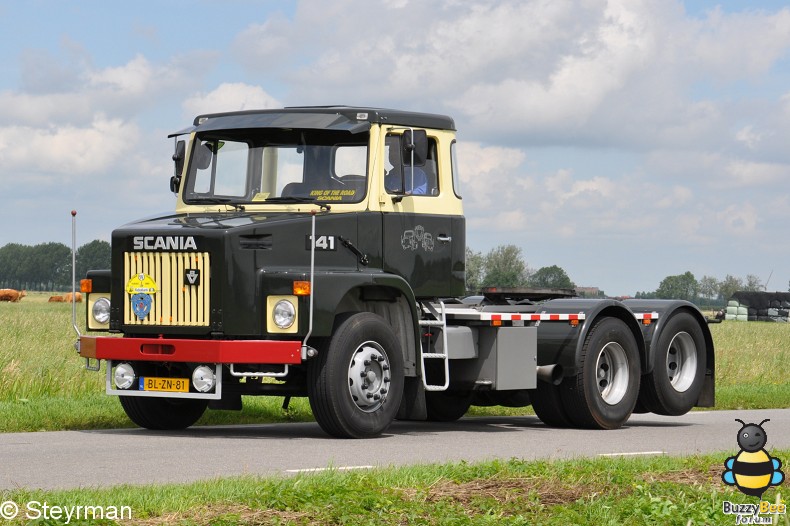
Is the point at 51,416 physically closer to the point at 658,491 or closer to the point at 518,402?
the point at 518,402

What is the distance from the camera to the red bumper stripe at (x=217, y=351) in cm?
1215

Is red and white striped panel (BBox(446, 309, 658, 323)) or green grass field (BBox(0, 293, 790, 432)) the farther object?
red and white striped panel (BBox(446, 309, 658, 323))

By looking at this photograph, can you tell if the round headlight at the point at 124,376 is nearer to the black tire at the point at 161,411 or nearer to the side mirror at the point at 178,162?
the black tire at the point at 161,411

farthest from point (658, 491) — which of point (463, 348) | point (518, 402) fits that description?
point (518, 402)

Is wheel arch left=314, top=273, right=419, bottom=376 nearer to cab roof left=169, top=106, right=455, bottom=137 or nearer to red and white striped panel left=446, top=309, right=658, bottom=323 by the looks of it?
red and white striped panel left=446, top=309, right=658, bottom=323

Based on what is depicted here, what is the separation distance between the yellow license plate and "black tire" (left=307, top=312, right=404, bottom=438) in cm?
117

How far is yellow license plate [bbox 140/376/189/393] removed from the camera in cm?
1253

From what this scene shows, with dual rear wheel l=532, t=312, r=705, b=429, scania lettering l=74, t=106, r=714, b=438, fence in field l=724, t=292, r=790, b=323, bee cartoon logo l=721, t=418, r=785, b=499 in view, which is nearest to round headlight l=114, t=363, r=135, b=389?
scania lettering l=74, t=106, r=714, b=438

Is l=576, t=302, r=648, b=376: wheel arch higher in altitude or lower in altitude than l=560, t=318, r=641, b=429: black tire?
higher

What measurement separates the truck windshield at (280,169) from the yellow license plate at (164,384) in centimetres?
208

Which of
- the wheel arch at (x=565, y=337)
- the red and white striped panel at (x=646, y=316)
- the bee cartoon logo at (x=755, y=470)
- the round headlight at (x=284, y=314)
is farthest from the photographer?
the red and white striped panel at (x=646, y=316)

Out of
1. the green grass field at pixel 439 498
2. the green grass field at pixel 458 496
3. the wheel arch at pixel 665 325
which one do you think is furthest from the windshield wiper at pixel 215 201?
the wheel arch at pixel 665 325

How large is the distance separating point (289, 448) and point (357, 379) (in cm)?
135

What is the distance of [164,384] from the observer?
41.5 feet
